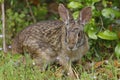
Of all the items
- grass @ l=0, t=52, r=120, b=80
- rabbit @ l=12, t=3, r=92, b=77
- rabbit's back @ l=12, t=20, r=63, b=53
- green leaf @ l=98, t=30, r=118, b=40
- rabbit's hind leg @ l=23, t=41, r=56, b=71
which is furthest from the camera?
green leaf @ l=98, t=30, r=118, b=40

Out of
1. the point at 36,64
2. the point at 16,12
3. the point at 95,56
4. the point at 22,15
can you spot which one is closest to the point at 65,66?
the point at 36,64

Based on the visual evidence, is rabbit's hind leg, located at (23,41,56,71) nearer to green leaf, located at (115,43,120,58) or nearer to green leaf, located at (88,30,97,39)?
Answer: green leaf, located at (88,30,97,39)

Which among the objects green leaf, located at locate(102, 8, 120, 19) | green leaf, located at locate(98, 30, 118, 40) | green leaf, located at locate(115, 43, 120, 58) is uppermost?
green leaf, located at locate(102, 8, 120, 19)

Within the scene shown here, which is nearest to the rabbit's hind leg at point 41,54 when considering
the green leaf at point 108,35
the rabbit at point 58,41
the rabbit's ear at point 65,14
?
the rabbit at point 58,41

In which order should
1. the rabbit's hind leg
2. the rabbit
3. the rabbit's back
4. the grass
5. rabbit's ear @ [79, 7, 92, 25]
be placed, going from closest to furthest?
the grass < the rabbit < rabbit's ear @ [79, 7, 92, 25] < the rabbit's hind leg < the rabbit's back

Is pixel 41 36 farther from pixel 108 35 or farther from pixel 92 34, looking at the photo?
pixel 108 35

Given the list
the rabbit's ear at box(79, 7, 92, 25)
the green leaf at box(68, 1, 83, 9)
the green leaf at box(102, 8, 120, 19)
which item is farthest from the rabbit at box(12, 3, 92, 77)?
the green leaf at box(102, 8, 120, 19)

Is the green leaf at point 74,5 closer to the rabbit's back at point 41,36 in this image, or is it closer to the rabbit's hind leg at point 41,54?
the rabbit's back at point 41,36

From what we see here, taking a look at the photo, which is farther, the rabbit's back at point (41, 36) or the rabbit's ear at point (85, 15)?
the rabbit's back at point (41, 36)
